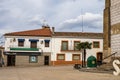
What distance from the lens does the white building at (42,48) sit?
51.0m

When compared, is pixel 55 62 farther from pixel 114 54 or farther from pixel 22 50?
pixel 114 54

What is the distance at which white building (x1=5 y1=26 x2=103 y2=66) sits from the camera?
167 ft

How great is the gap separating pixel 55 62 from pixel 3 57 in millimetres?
8610

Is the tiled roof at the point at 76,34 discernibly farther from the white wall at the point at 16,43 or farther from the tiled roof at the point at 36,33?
the white wall at the point at 16,43

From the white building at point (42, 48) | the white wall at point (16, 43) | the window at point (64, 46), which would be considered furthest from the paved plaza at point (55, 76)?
the window at point (64, 46)

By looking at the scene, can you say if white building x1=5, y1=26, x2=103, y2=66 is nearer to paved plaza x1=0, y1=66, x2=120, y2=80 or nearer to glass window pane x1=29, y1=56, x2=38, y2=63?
glass window pane x1=29, y1=56, x2=38, y2=63

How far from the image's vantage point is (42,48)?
170 ft

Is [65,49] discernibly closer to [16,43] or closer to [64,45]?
[64,45]

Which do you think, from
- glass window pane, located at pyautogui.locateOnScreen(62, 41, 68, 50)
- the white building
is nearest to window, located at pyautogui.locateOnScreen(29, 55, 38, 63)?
the white building

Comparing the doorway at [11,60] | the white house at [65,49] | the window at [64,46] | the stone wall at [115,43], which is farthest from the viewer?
the window at [64,46]

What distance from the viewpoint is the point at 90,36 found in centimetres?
5291

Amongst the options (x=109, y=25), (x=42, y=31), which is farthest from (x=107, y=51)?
(x=42, y=31)

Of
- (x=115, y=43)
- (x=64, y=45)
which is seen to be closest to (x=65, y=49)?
(x=64, y=45)

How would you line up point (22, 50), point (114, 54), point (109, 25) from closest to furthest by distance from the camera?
point (114, 54) < point (109, 25) < point (22, 50)
